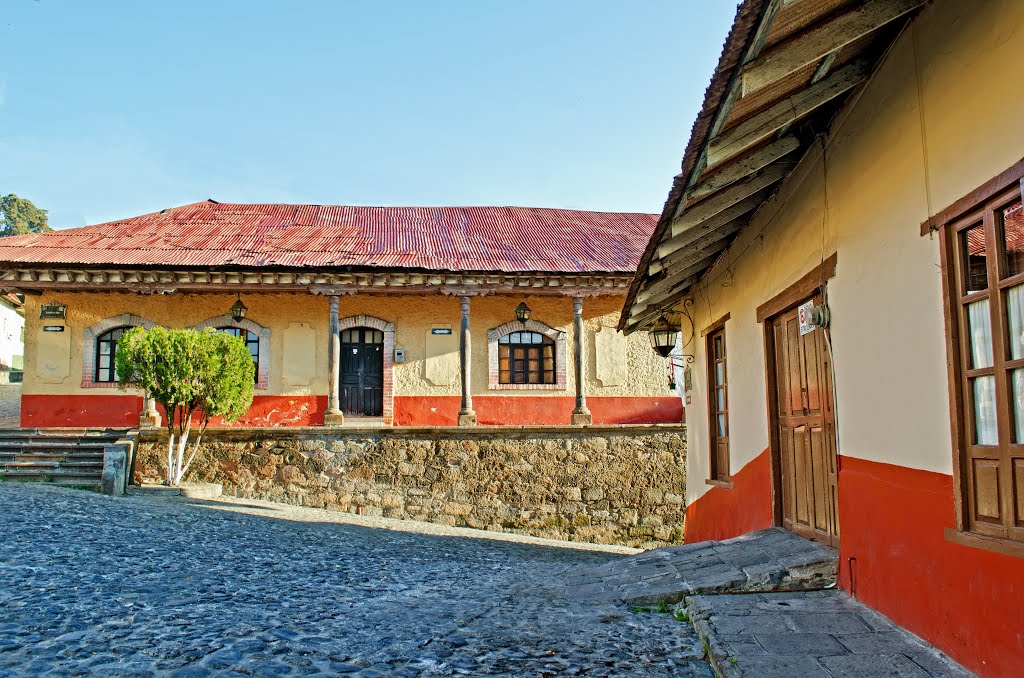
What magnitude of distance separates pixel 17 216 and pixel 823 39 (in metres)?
55.0

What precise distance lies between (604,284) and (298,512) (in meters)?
7.05

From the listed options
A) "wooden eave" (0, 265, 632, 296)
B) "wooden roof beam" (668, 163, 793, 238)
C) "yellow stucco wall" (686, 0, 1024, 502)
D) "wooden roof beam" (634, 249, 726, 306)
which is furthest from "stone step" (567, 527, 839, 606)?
"wooden eave" (0, 265, 632, 296)

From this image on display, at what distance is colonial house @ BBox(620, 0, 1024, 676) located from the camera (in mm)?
3168

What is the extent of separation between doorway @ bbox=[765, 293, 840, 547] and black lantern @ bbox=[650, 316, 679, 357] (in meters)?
4.29

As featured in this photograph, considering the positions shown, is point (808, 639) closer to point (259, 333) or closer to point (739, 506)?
point (739, 506)

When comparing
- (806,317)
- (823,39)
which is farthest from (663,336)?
(823,39)

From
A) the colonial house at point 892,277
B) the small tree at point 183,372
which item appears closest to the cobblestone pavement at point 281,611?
the colonial house at point 892,277

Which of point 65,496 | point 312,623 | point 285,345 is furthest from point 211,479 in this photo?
point 312,623

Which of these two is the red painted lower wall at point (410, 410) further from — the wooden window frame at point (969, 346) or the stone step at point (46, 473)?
the wooden window frame at point (969, 346)

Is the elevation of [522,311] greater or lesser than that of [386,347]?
greater

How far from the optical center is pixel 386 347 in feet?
53.8

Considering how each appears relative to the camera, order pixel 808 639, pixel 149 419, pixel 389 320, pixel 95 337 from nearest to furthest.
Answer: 1. pixel 808 639
2. pixel 149 419
3. pixel 95 337
4. pixel 389 320

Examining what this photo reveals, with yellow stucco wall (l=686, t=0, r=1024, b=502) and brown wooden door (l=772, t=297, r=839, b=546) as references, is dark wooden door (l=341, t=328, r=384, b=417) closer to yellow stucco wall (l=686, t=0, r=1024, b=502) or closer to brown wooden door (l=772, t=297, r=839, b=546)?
brown wooden door (l=772, t=297, r=839, b=546)

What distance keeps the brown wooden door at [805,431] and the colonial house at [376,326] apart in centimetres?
844
